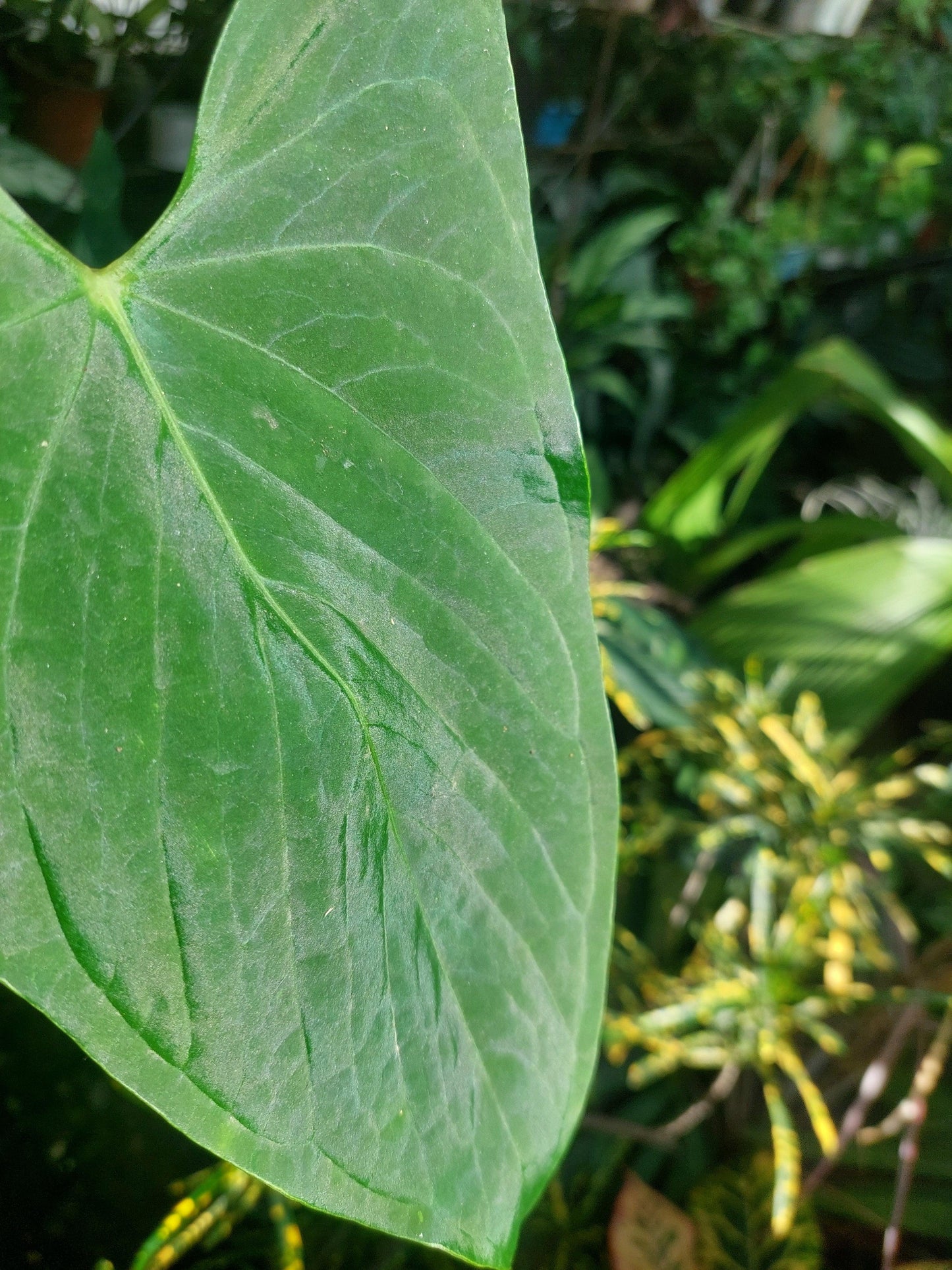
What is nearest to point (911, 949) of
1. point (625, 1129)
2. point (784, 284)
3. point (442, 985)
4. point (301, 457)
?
point (625, 1129)

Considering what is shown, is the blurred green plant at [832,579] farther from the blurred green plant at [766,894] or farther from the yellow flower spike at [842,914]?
the yellow flower spike at [842,914]

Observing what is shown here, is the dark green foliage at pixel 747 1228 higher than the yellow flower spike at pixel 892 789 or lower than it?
lower

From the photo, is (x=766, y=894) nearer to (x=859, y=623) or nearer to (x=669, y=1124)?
(x=669, y=1124)

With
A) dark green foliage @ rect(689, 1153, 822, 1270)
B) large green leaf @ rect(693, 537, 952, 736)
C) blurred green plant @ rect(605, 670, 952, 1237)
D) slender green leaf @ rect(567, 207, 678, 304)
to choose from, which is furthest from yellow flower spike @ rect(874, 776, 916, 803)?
slender green leaf @ rect(567, 207, 678, 304)

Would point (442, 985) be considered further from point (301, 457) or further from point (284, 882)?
point (301, 457)

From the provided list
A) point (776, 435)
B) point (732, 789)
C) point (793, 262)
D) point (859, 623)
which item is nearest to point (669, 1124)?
point (732, 789)

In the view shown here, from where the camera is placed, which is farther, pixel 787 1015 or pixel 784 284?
pixel 784 284

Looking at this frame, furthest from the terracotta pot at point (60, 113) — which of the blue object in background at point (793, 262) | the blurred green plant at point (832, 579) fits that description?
the blue object in background at point (793, 262)
